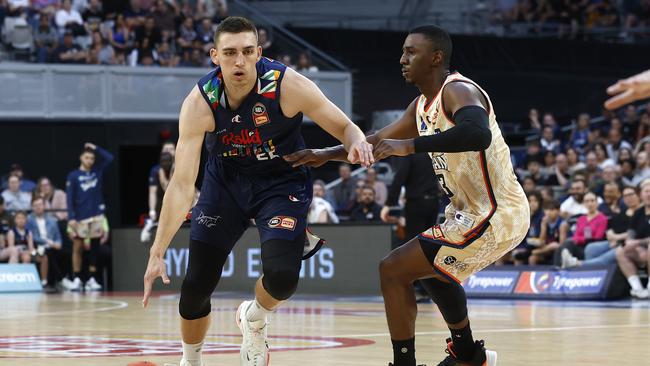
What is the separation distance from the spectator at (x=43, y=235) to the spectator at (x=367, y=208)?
5198mm

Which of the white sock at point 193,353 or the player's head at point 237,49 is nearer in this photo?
the player's head at point 237,49

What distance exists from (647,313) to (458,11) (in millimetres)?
20268

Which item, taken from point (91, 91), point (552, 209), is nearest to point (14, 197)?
point (91, 91)

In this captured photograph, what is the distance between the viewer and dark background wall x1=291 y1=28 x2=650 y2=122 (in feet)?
96.7

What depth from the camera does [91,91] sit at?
2375cm

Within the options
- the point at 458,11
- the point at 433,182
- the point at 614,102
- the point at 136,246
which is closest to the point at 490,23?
the point at 458,11

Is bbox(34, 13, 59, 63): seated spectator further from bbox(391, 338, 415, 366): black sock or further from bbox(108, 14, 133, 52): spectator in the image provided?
bbox(391, 338, 415, 366): black sock

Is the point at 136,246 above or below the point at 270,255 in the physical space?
below

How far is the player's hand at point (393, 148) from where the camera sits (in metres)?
6.26

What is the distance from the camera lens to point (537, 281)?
54.1ft

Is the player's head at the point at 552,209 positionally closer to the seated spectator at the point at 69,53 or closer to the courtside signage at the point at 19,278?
the courtside signage at the point at 19,278

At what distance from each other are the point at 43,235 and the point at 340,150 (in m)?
14.5

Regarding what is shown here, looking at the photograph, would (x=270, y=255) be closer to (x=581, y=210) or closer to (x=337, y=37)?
(x=581, y=210)

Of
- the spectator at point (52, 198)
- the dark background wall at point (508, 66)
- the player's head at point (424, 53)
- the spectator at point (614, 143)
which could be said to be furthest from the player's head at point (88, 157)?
→ the player's head at point (424, 53)
